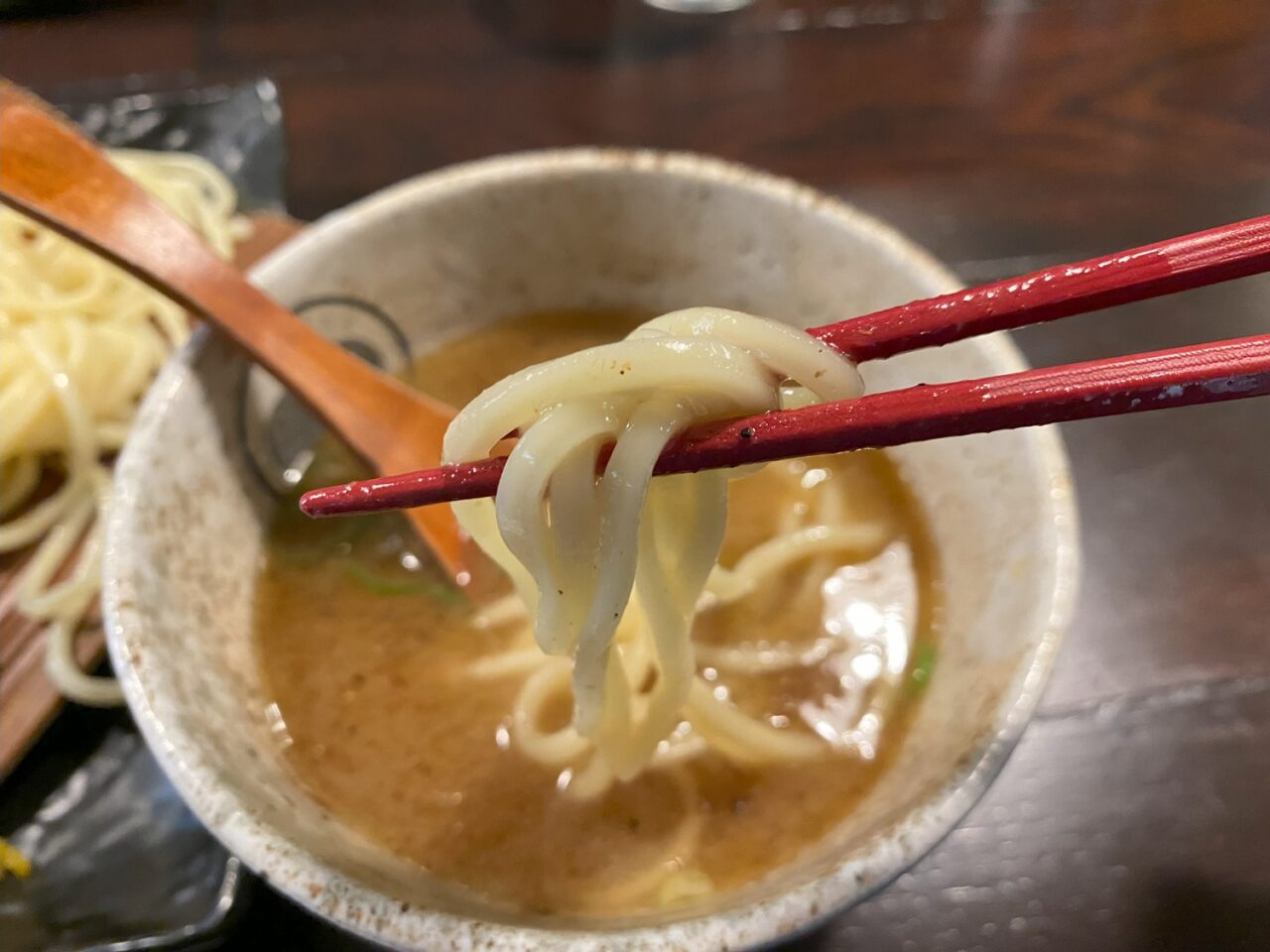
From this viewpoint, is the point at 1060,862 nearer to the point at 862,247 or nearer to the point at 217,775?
the point at 862,247

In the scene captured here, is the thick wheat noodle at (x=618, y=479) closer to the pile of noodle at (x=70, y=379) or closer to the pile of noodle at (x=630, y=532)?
the pile of noodle at (x=630, y=532)

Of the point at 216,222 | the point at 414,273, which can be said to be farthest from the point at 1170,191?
the point at 216,222

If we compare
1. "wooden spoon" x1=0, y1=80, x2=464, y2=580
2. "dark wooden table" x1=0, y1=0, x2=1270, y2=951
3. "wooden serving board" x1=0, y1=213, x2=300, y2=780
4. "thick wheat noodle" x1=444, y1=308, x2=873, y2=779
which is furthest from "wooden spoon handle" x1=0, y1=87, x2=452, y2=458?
"dark wooden table" x1=0, y1=0, x2=1270, y2=951

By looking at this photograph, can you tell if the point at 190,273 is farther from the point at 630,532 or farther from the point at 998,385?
the point at 998,385

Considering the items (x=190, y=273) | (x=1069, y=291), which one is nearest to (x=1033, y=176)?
(x=1069, y=291)

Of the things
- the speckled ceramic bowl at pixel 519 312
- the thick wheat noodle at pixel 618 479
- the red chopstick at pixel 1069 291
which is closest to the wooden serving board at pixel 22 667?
the speckled ceramic bowl at pixel 519 312

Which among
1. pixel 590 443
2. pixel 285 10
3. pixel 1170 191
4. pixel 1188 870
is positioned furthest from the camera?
pixel 285 10
